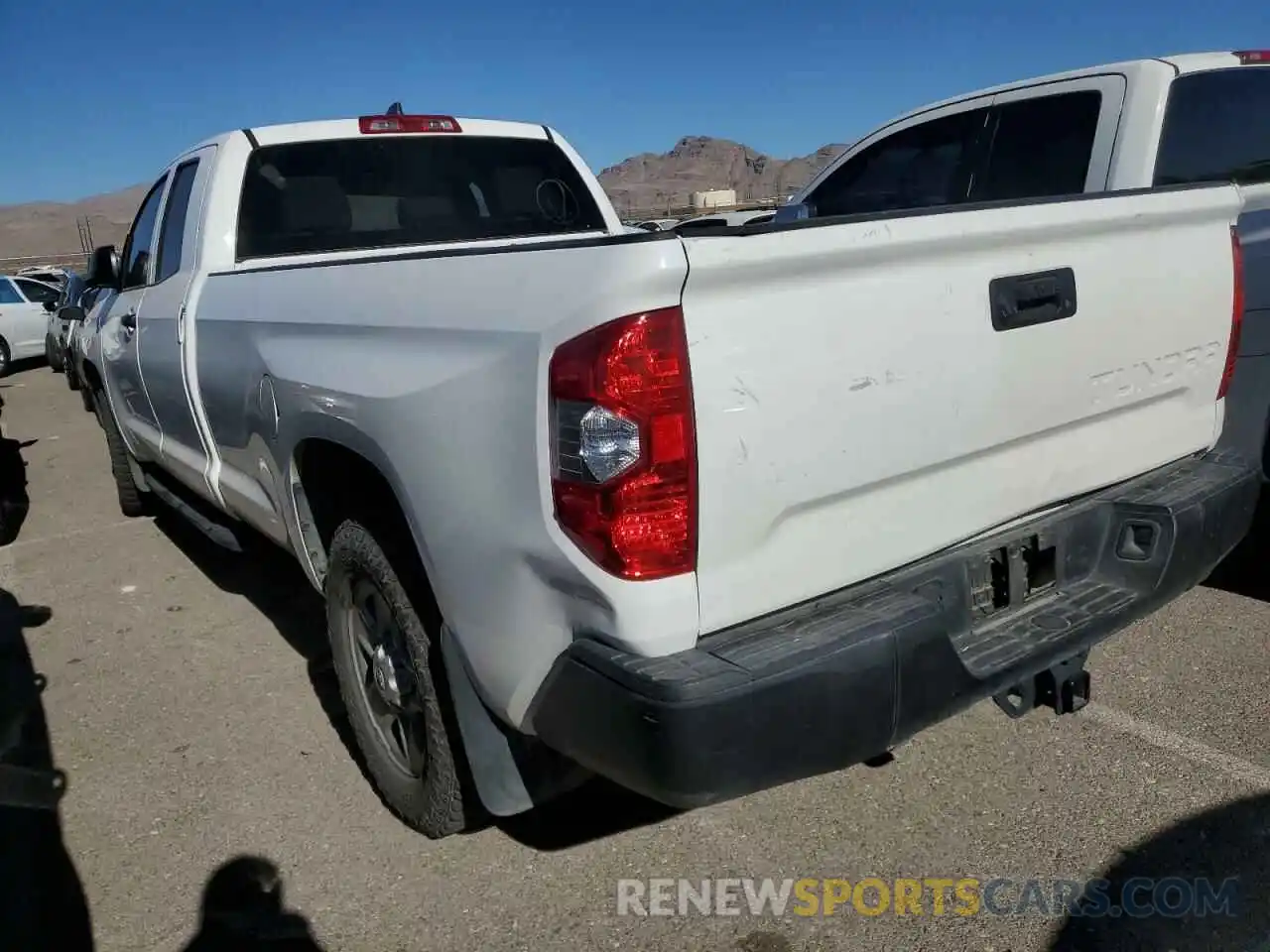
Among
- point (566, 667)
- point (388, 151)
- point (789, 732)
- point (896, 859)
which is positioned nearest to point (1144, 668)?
point (896, 859)

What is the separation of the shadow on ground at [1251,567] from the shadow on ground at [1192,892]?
5.28ft

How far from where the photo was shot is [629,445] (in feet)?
5.86

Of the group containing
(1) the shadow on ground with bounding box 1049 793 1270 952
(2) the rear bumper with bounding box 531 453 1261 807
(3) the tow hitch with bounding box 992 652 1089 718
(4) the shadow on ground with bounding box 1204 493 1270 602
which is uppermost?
(2) the rear bumper with bounding box 531 453 1261 807

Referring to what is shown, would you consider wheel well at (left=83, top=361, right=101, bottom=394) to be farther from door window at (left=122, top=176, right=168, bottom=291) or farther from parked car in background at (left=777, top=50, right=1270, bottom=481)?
parked car in background at (left=777, top=50, right=1270, bottom=481)

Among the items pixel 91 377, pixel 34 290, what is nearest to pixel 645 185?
pixel 34 290

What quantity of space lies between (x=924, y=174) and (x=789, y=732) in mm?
3974

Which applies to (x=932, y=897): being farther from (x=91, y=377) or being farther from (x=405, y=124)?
(x=91, y=377)

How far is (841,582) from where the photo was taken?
206 centimetres

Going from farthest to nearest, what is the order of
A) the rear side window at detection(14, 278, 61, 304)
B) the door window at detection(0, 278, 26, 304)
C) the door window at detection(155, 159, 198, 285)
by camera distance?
1. the rear side window at detection(14, 278, 61, 304)
2. the door window at detection(0, 278, 26, 304)
3. the door window at detection(155, 159, 198, 285)

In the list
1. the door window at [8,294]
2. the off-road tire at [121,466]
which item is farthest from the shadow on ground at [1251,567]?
the door window at [8,294]

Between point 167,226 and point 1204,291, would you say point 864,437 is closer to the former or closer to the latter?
point 1204,291

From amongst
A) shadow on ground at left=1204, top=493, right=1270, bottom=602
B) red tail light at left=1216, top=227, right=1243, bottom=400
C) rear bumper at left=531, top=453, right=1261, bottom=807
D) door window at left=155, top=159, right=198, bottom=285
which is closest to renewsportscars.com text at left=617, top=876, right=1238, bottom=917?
rear bumper at left=531, top=453, right=1261, bottom=807

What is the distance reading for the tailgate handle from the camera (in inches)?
85.7

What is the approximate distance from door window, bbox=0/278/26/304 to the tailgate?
18810mm
